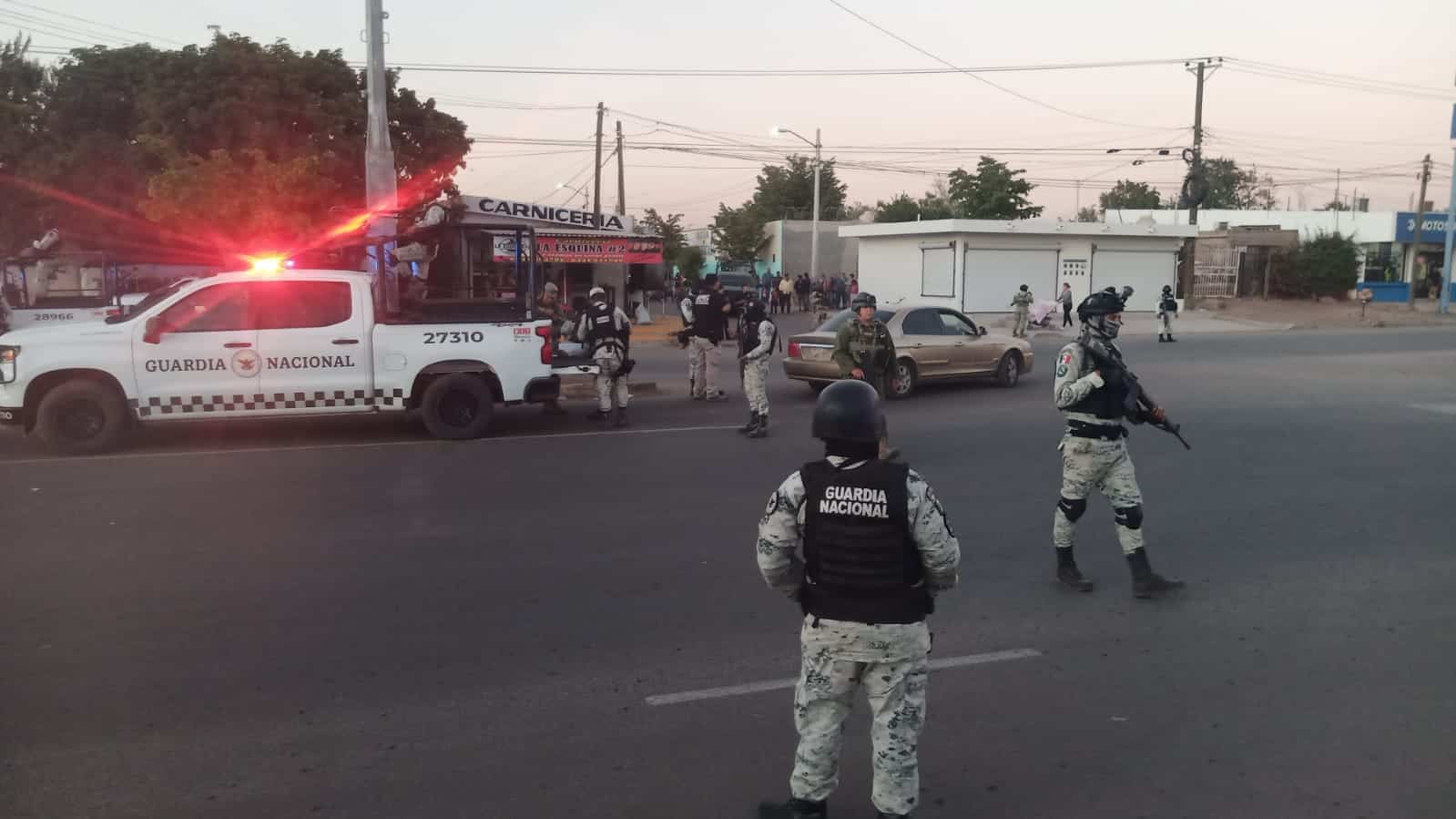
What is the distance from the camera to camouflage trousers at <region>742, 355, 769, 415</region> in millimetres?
12234

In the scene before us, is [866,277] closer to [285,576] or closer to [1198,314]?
[1198,314]

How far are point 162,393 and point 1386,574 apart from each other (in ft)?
35.1

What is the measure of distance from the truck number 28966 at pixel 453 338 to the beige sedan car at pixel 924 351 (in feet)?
17.8

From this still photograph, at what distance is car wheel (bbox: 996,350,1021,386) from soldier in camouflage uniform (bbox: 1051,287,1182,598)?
11297mm

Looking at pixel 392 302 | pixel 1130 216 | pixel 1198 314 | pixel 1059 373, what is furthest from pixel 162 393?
pixel 1130 216

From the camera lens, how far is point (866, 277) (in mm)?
44281

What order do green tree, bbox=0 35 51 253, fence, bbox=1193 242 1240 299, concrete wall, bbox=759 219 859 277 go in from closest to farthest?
1. green tree, bbox=0 35 51 253
2. fence, bbox=1193 242 1240 299
3. concrete wall, bbox=759 219 859 277

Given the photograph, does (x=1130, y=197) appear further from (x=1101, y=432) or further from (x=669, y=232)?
(x=1101, y=432)

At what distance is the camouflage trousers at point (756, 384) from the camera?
12.2m

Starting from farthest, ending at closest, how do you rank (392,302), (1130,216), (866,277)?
(1130,216), (866,277), (392,302)

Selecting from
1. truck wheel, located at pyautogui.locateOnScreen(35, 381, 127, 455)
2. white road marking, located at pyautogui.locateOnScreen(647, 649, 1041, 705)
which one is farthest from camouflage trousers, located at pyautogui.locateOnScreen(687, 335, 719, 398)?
white road marking, located at pyautogui.locateOnScreen(647, 649, 1041, 705)

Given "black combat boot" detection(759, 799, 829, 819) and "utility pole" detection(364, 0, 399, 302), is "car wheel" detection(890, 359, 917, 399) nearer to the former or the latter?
"utility pole" detection(364, 0, 399, 302)

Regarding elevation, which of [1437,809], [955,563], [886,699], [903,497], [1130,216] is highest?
[1130,216]

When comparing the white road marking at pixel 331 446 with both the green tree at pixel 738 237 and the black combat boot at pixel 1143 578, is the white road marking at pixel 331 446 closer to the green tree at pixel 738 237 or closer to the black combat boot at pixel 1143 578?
the black combat boot at pixel 1143 578
